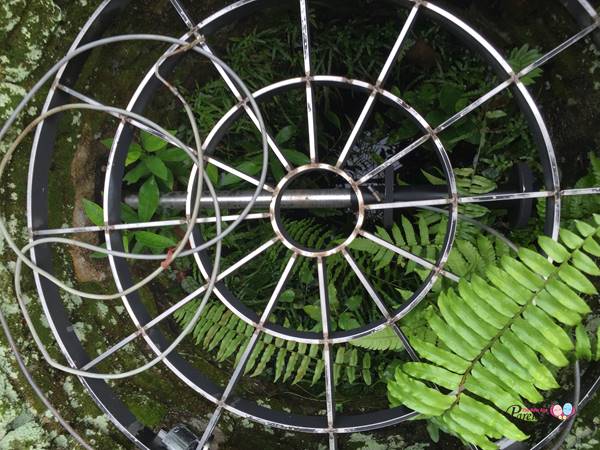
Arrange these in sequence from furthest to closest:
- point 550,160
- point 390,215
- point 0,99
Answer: point 390,215 < point 0,99 < point 550,160

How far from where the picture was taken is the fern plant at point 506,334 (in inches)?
57.8

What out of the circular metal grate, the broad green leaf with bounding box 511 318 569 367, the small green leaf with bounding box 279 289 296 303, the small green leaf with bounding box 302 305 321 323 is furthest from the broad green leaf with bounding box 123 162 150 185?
the broad green leaf with bounding box 511 318 569 367

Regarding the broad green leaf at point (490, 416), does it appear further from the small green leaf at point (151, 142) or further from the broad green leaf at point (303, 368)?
the small green leaf at point (151, 142)

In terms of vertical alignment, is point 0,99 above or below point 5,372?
above

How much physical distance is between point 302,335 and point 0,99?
1301 millimetres

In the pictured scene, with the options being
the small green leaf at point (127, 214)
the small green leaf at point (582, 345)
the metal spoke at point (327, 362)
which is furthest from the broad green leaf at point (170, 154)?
the small green leaf at point (582, 345)

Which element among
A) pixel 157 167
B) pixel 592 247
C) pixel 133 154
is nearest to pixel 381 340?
pixel 592 247

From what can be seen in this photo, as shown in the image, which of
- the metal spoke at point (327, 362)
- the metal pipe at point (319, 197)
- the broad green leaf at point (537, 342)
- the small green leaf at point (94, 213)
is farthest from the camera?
the small green leaf at point (94, 213)

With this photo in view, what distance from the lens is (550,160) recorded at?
1628 mm

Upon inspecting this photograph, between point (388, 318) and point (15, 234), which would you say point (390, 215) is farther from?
point (15, 234)

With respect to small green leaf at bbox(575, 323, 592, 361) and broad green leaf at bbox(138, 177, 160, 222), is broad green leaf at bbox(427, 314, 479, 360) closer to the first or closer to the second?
small green leaf at bbox(575, 323, 592, 361)

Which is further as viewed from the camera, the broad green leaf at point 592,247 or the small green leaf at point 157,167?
the small green leaf at point 157,167

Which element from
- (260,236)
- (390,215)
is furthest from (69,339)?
(390,215)

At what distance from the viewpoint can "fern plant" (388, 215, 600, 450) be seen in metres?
1.47
